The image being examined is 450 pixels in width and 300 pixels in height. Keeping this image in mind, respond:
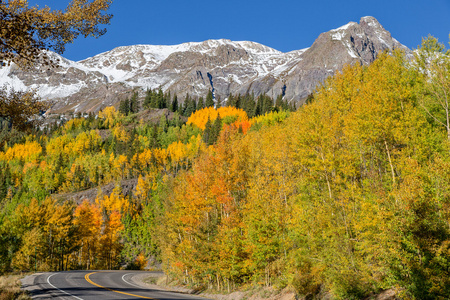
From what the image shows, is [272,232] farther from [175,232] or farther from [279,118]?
[279,118]

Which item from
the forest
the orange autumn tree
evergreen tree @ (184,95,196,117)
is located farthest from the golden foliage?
the orange autumn tree

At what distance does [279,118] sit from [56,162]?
90.3 m

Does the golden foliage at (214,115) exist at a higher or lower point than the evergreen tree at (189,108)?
lower

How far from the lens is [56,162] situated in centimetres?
12619

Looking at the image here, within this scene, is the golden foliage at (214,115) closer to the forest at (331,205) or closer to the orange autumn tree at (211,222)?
the forest at (331,205)

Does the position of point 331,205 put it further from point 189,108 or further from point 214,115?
point 189,108

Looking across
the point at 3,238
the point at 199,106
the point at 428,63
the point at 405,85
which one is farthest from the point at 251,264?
the point at 199,106

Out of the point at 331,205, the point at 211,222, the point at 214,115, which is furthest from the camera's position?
the point at 214,115

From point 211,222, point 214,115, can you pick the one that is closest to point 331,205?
point 211,222

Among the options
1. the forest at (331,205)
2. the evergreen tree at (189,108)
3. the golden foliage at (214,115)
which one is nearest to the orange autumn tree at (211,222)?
the forest at (331,205)

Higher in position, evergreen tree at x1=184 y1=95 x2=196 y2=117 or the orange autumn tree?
evergreen tree at x1=184 y1=95 x2=196 y2=117

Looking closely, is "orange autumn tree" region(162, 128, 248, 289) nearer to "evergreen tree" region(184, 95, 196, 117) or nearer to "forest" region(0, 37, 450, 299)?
"forest" region(0, 37, 450, 299)

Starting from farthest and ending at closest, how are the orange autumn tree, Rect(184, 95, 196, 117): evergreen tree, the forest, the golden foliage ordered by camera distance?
Rect(184, 95, 196, 117): evergreen tree
the golden foliage
the orange autumn tree
the forest

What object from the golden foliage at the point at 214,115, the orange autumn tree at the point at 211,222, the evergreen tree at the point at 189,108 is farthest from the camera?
the evergreen tree at the point at 189,108
